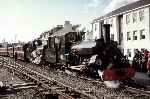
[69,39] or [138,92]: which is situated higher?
[69,39]

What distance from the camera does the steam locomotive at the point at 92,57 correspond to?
15992mm

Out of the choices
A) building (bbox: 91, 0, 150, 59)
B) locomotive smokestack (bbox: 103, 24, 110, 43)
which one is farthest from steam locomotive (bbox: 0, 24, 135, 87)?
building (bbox: 91, 0, 150, 59)

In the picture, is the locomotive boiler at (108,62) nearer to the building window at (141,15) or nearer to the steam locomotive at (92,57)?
the steam locomotive at (92,57)

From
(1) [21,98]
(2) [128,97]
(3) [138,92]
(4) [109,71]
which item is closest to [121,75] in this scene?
(4) [109,71]

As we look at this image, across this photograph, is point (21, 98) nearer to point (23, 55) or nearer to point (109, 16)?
point (23, 55)

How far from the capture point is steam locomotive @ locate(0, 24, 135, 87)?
15992 millimetres

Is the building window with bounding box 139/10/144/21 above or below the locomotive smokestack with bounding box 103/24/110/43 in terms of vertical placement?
above

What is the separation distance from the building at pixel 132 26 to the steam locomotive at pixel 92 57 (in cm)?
924

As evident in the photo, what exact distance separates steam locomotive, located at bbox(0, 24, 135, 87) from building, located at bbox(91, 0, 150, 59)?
9.24m

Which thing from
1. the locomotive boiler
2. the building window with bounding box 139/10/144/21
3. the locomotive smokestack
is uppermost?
the building window with bounding box 139/10/144/21

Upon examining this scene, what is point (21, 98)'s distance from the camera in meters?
12.0

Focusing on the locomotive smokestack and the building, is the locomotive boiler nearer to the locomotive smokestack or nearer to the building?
the locomotive smokestack

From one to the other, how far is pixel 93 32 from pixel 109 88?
106 ft

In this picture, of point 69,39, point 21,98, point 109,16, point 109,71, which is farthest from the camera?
point 109,16
